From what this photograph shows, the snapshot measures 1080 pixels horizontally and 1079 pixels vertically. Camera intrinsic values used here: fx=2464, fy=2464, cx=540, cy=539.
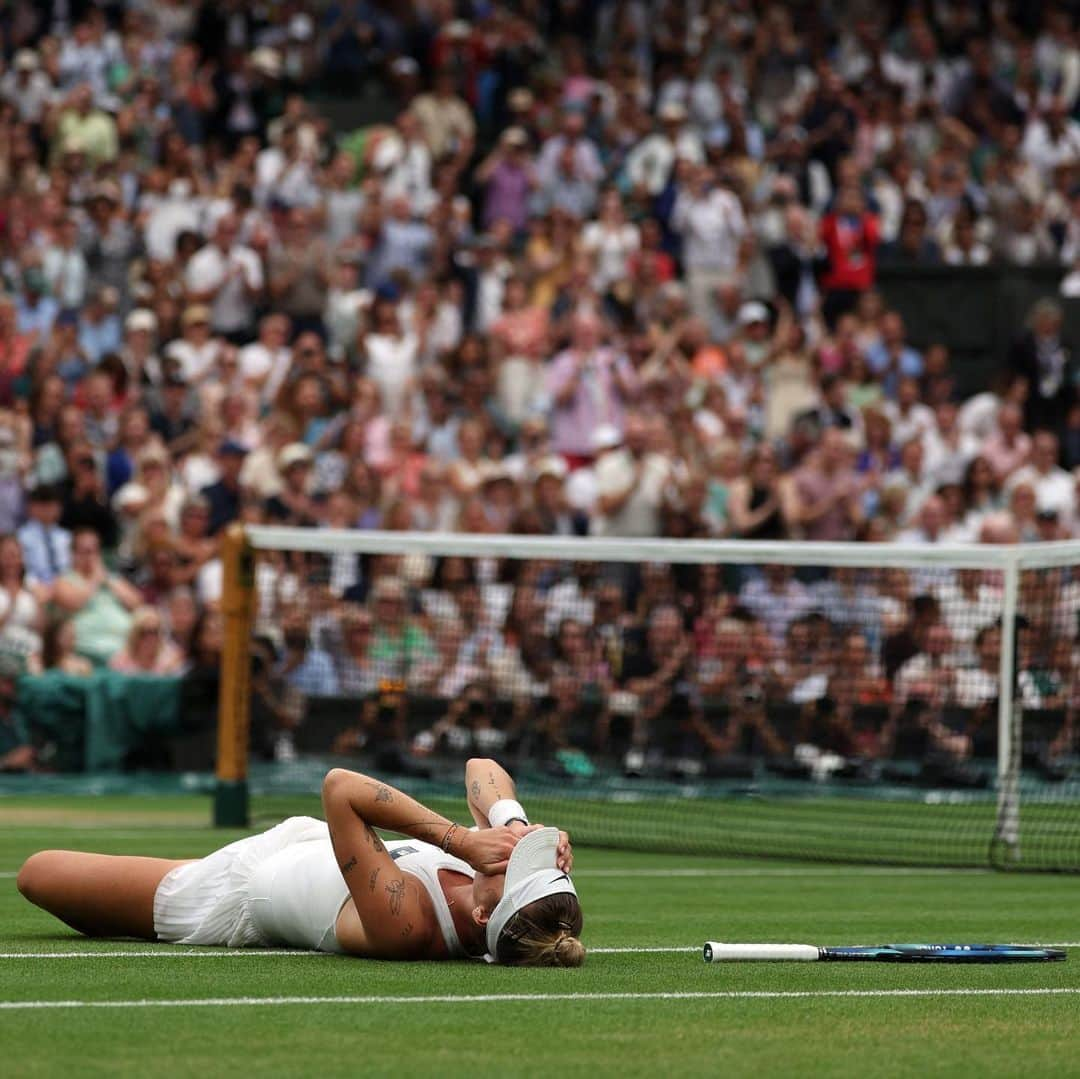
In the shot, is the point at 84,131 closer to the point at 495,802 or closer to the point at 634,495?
the point at 634,495

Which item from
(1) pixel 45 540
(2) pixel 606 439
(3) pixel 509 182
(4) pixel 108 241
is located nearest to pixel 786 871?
(1) pixel 45 540

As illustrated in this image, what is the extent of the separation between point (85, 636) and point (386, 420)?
4.06 metres

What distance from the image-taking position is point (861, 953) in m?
8.97

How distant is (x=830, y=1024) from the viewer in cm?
739

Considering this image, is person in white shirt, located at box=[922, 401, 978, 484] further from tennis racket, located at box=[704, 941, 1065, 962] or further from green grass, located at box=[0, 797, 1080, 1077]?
tennis racket, located at box=[704, 941, 1065, 962]

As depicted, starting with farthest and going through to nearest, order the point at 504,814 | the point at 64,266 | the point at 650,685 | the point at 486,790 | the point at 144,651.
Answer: the point at 64,266 < the point at 144,651 < the point at 650,685 < the point at 486,790 < the point at 504,814

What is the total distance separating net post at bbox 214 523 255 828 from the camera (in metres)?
15.9

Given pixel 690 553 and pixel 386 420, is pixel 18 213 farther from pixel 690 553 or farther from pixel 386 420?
pixel 690 553

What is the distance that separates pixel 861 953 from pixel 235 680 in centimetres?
773

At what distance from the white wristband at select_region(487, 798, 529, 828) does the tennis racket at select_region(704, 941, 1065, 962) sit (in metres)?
0.95

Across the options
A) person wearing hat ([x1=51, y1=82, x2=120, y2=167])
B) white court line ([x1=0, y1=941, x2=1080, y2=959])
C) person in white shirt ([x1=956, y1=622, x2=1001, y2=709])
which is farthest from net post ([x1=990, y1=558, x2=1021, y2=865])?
person wearing hat ([x1=51, y1=82, x2=120, y2=167])

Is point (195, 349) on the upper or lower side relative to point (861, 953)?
upper

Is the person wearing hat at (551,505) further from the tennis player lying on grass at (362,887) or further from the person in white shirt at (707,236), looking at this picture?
the tennis player lying on grass at (362,887)

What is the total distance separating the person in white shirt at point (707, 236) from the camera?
26.2 meters
